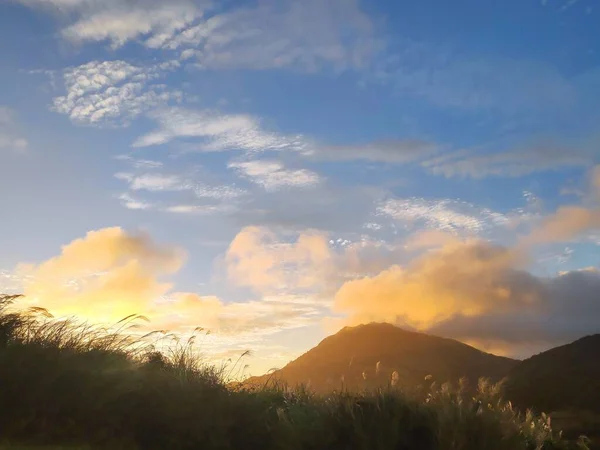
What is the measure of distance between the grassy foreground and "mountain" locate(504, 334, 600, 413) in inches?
1726

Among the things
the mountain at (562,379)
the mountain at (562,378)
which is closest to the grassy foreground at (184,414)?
the mountain at (562,379)

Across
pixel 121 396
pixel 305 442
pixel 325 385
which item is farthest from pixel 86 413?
pixel 325 385

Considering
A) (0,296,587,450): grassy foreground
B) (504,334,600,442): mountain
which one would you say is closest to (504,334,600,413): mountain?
(504,334,600,442): mountain

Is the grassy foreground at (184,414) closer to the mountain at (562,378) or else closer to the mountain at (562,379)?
the mountain at (562,379)

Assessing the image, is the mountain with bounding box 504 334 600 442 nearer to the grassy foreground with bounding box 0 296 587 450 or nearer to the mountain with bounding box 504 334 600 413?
the mountain with bounding box 504 334 600 413

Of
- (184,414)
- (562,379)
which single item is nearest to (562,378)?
(562,379)

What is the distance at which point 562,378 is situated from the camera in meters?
74.6

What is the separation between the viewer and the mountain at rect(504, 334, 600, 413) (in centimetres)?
6162

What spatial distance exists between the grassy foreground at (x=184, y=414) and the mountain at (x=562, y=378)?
1726 inches

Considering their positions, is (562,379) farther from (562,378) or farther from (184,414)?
(184,414)

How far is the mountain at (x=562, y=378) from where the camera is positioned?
6162 cm

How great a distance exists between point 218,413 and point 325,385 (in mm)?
2846

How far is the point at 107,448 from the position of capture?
9.45 m

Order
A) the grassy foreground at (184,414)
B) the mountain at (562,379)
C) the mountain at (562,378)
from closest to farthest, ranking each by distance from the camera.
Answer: the grassy foreground at (184,414) < the mountain at (562,379) < the mountain at (562,378)
